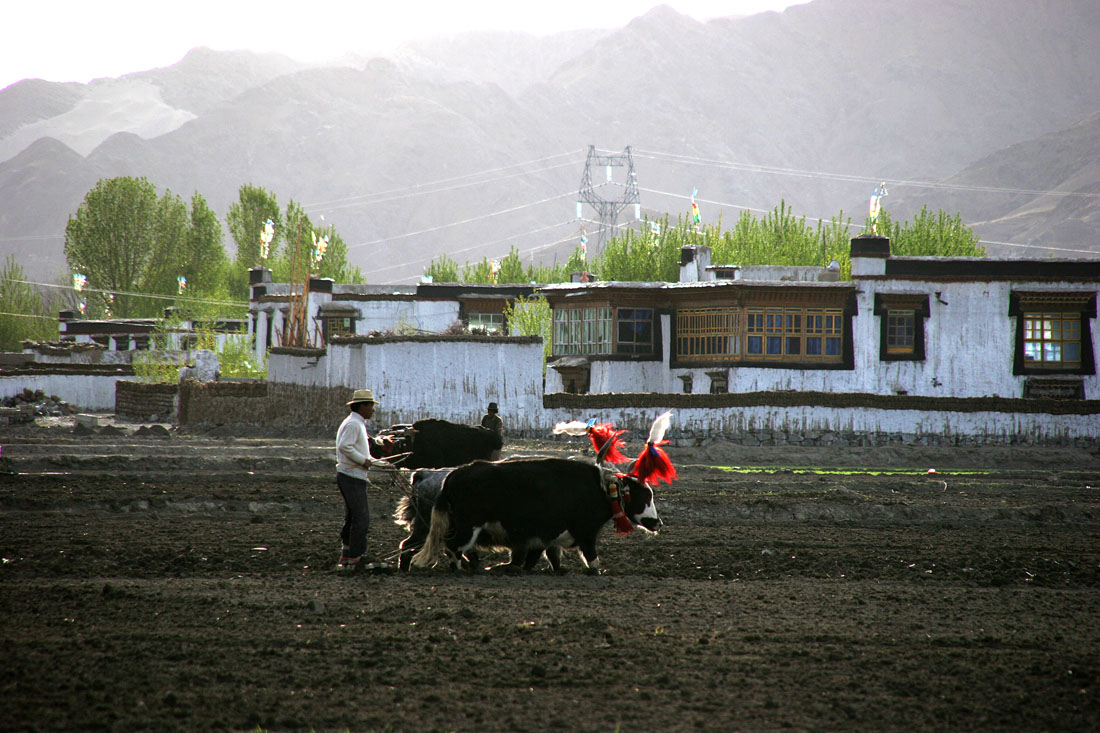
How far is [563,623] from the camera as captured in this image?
945 cm

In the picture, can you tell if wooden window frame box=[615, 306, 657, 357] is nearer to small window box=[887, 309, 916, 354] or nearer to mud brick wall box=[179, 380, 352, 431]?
small window box=[887, 309, 916, 354]

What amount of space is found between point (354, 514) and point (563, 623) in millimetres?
3200

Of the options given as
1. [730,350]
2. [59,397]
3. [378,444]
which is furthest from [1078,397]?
[59,397]

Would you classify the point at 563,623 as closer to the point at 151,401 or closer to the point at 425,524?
the point at 425,524

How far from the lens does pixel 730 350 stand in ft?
130

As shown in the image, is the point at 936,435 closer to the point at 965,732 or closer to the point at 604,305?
the point at 604,305

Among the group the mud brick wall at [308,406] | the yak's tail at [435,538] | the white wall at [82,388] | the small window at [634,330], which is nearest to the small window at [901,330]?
the small window at [634,330]

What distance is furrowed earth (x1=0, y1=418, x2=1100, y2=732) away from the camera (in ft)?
23.1

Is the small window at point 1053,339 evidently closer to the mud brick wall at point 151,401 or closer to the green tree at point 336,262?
the mud brick wall at point 151,401

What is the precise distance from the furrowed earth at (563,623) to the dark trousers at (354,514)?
38 centimetres

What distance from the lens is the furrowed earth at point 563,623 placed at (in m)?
7.03

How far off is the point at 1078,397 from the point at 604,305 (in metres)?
18.2

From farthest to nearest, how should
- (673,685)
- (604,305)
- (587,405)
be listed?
(604,305), (587,405), (673,685)

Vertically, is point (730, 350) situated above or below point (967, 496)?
above
